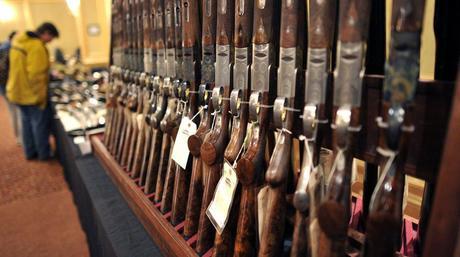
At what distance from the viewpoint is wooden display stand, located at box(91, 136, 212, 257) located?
77 centimetres

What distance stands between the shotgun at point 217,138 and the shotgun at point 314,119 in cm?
23

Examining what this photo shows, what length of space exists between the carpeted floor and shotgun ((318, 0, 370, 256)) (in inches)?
60.9

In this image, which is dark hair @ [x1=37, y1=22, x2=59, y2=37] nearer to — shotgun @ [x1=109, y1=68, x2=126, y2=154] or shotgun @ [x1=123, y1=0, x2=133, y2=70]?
shotgun @ [x1=109, y1=68, x2=126, y2=154]

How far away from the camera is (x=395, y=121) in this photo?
1.34ft

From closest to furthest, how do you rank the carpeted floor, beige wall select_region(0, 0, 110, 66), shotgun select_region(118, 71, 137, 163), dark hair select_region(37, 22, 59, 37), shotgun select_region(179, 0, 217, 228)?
shotgun select_region(179, 0, 217, 228) < shotgun select_region(118, 71, 137, 163) < the carpeted floor < dark hair select_region(37, 22, 59, 37) < beige wall select_region(0, 0, 110, 66)

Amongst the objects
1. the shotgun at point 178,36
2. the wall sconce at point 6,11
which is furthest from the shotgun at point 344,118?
the wall sconce at point 6,11

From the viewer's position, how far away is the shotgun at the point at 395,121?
1.29 ft

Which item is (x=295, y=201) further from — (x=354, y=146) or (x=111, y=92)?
(x=111, y=92)

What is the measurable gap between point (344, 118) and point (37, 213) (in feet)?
7.15

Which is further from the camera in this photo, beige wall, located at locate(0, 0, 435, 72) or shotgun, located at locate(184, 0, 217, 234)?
beige wall, located at locate(0, 0, 435, 72)

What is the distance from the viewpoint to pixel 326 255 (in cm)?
48

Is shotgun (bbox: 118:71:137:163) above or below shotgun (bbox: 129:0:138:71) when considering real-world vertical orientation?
below

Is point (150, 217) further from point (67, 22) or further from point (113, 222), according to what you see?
point (67, 22)

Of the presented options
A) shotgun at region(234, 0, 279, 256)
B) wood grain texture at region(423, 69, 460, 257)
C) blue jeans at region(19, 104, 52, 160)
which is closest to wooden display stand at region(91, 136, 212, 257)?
shotgun at region(234, 0, 279, 256)
